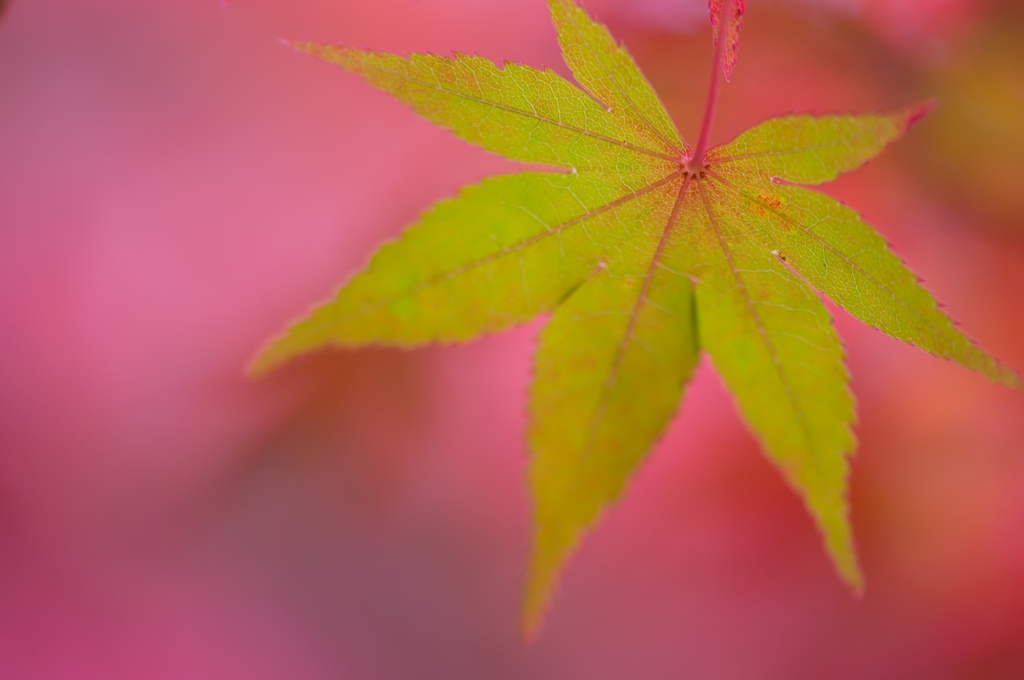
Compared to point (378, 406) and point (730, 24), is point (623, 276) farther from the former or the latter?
point (378, 406)

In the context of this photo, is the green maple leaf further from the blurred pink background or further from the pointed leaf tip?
the blurred pink background

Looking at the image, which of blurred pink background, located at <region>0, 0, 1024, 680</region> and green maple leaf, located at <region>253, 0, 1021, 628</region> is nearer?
green maple leaf, located at <region>253, 0, 1021, 628</region>

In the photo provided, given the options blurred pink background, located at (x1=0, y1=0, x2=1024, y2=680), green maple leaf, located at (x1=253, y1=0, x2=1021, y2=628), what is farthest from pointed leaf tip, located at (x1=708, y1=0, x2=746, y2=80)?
blurred pink background, located at (x1=0, y1=0, x2=1024, y2=680)

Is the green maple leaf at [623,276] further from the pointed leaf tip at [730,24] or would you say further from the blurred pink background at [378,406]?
the blurred pink background at [378,406]

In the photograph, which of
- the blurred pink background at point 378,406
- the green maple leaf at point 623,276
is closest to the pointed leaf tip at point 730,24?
the green maple leaf at point 623,276

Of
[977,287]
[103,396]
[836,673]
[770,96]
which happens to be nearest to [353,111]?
[103,396]

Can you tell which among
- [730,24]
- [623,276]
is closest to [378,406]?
[623,276]
